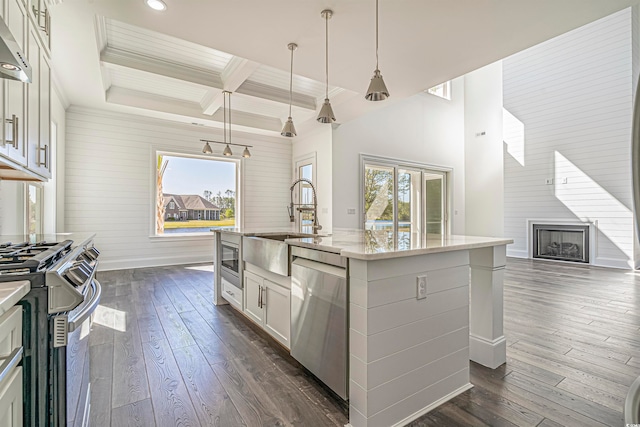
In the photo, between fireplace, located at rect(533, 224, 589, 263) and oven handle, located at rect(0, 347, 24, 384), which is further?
fireplace, located at rect(533, 224, 589, 263)

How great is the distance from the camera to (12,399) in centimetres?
83

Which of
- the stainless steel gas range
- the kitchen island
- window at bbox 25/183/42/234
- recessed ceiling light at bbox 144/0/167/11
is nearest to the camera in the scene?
the stainless steel gas range

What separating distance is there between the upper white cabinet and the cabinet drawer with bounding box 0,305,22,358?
1.14 meters

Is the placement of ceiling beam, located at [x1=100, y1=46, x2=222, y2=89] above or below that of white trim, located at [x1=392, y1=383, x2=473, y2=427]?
above

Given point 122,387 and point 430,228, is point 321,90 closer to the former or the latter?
point 430,228

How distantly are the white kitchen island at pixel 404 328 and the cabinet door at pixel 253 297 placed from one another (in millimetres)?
900

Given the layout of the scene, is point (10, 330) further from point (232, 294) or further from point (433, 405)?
point (232, 294)

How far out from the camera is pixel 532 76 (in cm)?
713

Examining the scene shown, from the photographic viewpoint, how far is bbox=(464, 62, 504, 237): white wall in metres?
7.24

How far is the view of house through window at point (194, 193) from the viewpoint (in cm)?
594

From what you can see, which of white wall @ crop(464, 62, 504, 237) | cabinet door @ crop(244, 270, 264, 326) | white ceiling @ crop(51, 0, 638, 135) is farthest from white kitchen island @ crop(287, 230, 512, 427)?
white wall @ crop(464, 62, 504, 237)

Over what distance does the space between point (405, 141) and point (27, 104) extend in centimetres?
614

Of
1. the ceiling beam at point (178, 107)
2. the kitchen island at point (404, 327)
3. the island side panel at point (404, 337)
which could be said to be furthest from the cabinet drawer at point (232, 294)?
the ceiling beam at point (178, 107)

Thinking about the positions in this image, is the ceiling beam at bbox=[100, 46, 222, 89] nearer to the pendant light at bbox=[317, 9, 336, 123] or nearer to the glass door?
the pendant light at bbox=[317, 9, 336, 123]
